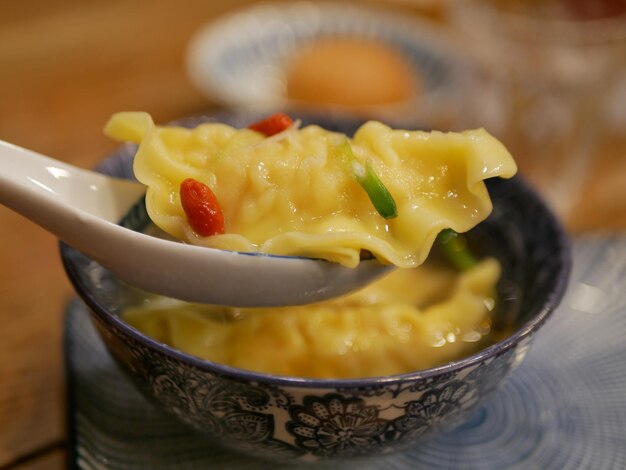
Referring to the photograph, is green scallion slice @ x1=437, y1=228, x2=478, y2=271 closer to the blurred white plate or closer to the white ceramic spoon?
the white ceramic spoon

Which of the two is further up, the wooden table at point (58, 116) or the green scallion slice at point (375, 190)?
the green scallion slice at point (375, 190)

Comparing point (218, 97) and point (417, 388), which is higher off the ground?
point (417, 388)

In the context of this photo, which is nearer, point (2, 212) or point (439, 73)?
point (2, 212)

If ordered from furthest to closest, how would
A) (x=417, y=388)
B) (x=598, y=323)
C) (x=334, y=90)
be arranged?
(x=334, y=90) < (x=598, y=323) < (x=417, y=388)

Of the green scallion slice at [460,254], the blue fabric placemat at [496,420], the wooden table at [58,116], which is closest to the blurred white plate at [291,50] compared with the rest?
the wooden table at [58,116]

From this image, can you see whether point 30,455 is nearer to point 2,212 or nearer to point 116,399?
point 116,399

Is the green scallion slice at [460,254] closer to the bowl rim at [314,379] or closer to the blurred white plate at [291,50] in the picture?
the bowl rim at [314,379]

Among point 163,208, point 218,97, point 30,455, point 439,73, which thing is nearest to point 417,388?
point 163,208
